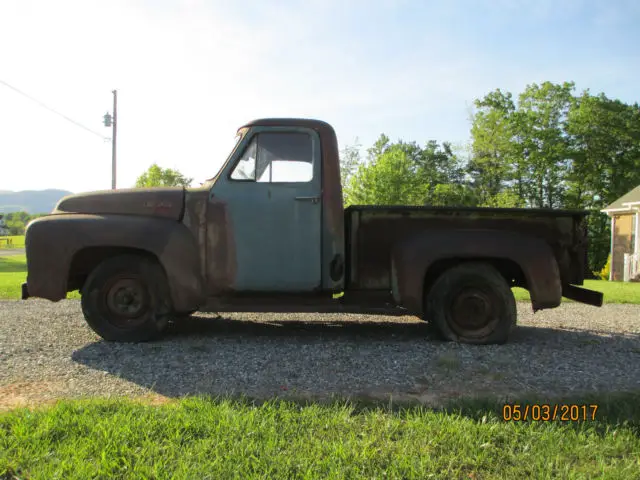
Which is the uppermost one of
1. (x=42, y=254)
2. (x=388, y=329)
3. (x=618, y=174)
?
(x=618, y=174)

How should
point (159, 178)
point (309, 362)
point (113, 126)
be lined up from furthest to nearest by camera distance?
point (159, 178) → point (113, 126) → point (309, 362)

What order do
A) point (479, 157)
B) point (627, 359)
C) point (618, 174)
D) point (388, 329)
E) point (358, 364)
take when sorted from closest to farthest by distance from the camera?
point (358, 364) < point (627, 359) < point (388, 329) < point (618, 174) < point (479, 157)

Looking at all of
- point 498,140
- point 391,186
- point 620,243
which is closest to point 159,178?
point 391,186

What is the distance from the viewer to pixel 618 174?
37000 millimetres

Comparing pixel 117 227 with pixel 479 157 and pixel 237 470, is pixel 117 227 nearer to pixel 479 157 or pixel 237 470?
pixel 237 470

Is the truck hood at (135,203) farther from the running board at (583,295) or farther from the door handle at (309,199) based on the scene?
the running board at (583,295)

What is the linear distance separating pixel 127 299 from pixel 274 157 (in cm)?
215

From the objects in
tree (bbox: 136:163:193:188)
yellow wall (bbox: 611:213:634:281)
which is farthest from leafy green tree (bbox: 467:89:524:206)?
tree (bbox: 136:163:193:188)

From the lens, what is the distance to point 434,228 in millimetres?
5000

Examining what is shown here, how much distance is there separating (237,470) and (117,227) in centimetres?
331

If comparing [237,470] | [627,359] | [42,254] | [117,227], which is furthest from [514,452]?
[42,254]

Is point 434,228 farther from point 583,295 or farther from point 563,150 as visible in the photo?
point 563,150

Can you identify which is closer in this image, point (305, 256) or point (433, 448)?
point (433, 448)

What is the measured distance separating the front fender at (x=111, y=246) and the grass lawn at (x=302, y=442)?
1.86 metres
